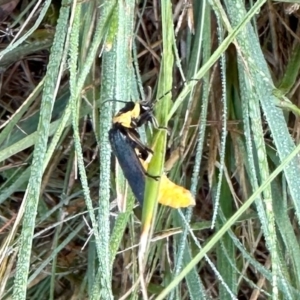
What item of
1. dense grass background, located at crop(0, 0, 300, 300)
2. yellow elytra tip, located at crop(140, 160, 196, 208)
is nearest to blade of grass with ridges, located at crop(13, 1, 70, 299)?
dense grass background, located at crop(0, 0, 300, 300)

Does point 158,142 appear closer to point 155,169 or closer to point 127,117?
point 155,169

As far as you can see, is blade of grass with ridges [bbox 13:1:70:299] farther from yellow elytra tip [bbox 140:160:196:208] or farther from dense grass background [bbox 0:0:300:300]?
yellow elytra tip [bbox 140:160:196:208]

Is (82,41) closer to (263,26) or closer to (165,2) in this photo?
(165,2)

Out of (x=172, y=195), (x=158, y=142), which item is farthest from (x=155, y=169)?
(x=172, y=195)

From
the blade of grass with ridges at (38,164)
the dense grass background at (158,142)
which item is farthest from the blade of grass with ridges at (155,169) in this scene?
the blade of grass with ridges at (38,164)

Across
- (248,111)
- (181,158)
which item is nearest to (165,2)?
(248,111)

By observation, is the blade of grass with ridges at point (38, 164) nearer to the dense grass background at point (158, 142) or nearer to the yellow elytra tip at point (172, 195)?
the dense grass background at point (158, 142)

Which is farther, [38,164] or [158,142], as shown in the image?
[38,164]

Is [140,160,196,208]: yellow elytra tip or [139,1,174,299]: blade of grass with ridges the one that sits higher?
[139,1,174,299]: blade of grass with ridges

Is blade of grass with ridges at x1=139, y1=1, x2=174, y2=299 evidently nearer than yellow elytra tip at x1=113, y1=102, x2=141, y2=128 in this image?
Yes
